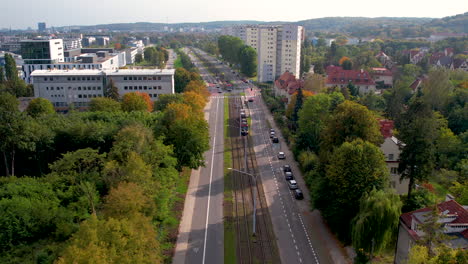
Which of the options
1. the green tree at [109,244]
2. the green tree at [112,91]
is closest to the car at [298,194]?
the green tree at [109,244]

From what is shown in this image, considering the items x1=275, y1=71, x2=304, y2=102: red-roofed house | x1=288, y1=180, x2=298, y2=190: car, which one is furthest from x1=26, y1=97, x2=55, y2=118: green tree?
x1=275, y1=71, x2=304, y2=102: red-roofed house

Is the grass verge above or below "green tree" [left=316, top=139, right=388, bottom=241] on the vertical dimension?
below

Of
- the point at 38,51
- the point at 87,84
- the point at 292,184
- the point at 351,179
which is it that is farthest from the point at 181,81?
the point at 351,179

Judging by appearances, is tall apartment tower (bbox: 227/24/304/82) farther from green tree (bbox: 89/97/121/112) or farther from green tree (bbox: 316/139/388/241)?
green tree (bbox: 316/139/388/241)

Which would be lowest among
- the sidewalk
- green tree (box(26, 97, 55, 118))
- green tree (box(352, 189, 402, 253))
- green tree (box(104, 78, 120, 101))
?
the sidewalk

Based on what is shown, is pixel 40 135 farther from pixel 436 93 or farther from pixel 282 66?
pixel 282 66

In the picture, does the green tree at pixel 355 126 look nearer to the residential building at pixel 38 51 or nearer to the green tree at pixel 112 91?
the green tree at pixel 112 91
